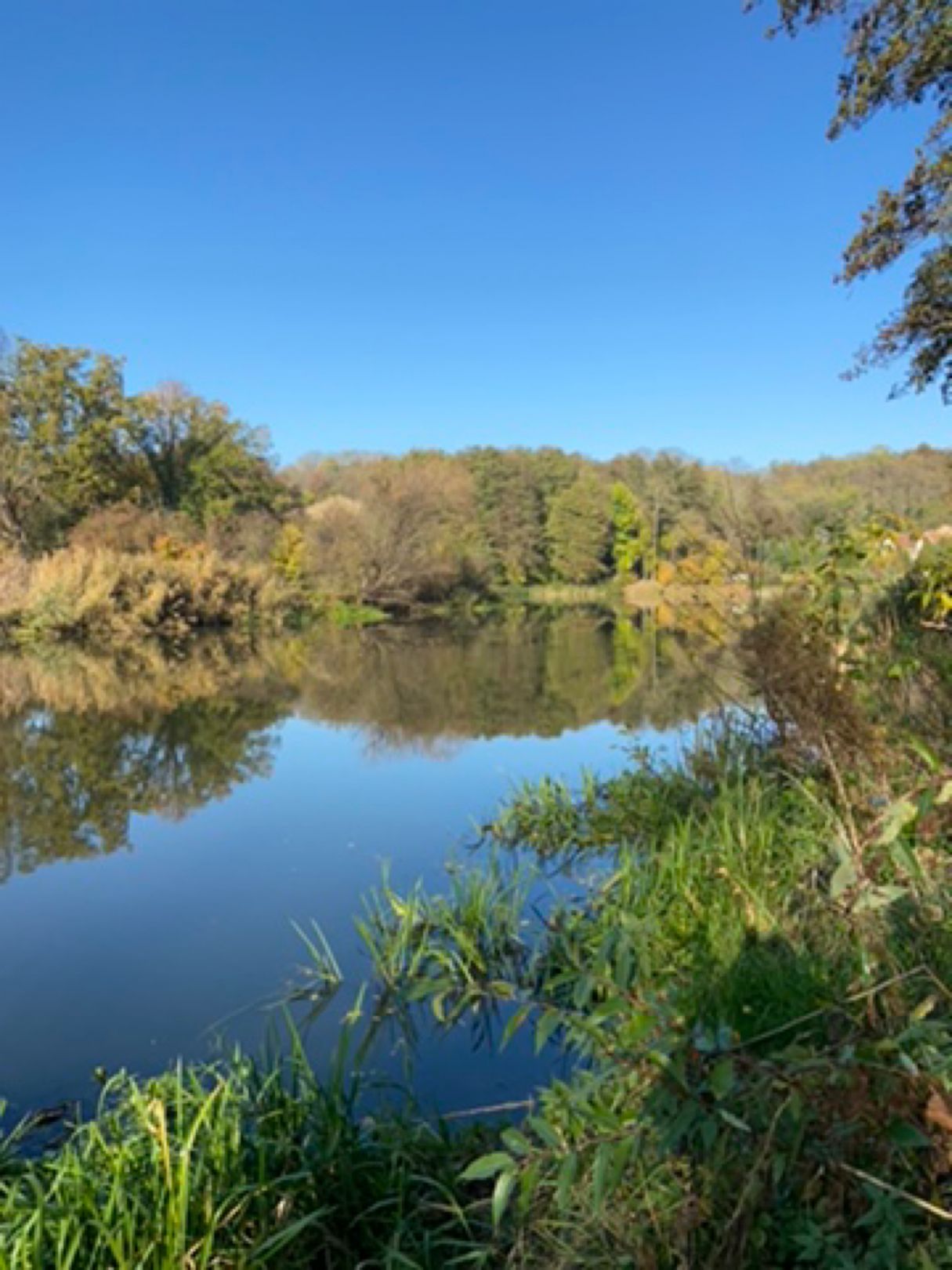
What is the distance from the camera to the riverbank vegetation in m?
1.24

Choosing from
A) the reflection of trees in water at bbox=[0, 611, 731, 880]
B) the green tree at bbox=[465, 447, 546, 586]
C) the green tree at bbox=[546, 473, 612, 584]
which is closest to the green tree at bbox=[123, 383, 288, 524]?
the green tree at bbox=[465, 447, 546, 586]

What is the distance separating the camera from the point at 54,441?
3034 centimetres

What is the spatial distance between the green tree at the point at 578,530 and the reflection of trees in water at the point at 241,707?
25236 millimetres

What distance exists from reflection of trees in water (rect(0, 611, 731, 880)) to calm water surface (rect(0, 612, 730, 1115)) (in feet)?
0.15

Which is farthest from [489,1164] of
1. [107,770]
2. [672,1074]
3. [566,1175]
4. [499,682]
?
[499,682]

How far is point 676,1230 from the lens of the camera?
163 centimetres

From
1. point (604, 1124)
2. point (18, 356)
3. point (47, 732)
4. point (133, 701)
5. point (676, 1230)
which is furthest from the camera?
point (18, 356)

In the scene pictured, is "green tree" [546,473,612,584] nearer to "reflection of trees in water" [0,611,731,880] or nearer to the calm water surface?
"reflection of trees in water" [0,611,731,880]

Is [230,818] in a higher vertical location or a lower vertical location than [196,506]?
lower

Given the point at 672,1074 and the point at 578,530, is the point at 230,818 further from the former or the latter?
the point at 578,530

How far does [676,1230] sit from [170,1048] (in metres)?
2.39

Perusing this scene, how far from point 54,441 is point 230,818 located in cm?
2736

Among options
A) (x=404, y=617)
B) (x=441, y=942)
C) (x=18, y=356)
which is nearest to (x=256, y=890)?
(x=441, y=942)

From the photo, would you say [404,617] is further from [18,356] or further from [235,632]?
[18,356]
